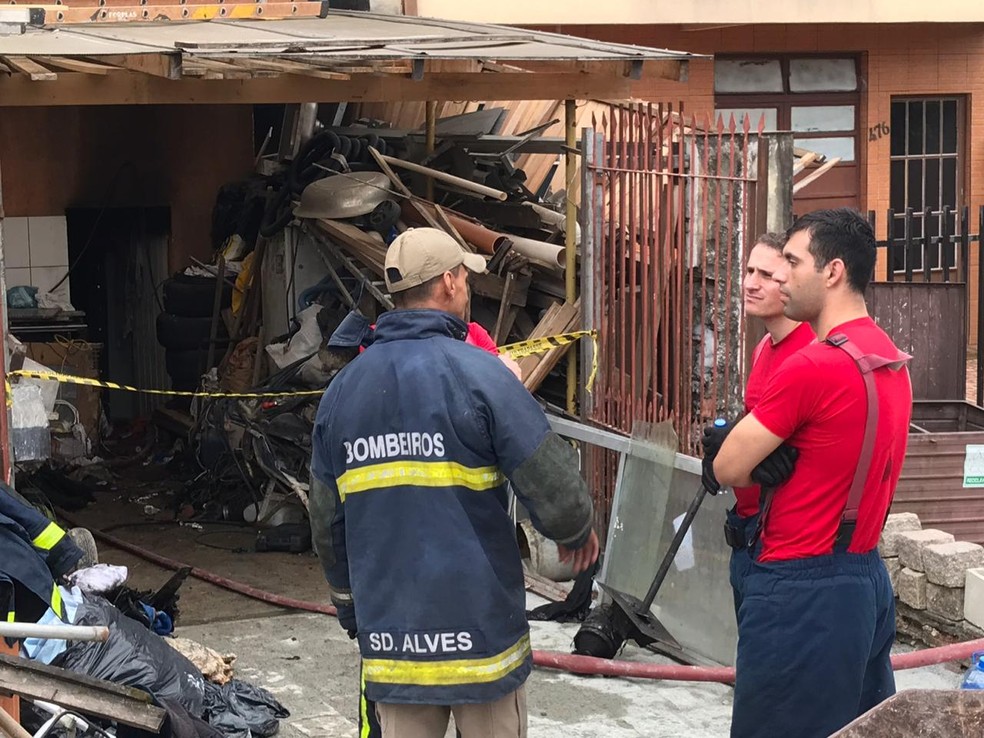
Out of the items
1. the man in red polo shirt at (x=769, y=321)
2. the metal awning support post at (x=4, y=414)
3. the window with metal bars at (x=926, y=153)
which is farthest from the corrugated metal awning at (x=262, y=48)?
the window with metal bars at (x=926, y=153)

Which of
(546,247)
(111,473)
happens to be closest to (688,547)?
(546,247)

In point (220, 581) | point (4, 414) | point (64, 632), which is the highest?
point (4, 414)

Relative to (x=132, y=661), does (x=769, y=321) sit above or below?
above

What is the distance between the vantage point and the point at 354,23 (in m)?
9.23

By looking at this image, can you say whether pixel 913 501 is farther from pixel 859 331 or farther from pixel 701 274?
pixel 859 331

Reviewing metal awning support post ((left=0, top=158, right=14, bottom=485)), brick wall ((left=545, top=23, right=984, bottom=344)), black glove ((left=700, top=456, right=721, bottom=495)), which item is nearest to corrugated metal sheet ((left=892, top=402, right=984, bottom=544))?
black glove ((left=700, top=456, right=721, bottom=495))

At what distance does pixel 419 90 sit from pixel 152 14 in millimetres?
1608

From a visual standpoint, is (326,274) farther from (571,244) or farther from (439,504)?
(439,504)

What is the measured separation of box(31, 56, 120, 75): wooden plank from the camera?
6.50 metres

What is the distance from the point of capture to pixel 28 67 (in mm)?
6598

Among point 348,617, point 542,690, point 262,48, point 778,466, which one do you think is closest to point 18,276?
point 262,48

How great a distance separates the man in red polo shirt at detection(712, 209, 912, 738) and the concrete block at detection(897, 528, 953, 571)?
274 cm

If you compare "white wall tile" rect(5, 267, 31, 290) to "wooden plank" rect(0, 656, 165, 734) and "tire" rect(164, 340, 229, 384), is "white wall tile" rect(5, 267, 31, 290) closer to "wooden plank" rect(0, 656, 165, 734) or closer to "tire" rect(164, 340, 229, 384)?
"tire" rect(164, 340, 229, 384)

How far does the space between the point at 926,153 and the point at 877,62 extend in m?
1.14
